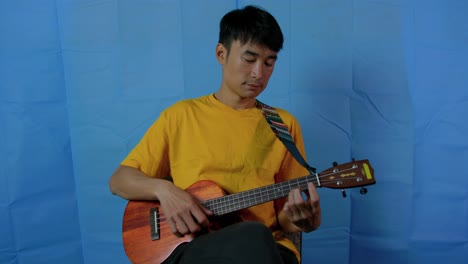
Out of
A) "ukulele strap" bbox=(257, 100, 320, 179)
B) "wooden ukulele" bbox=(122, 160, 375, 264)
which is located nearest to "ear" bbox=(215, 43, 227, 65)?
"ukulele strap" bbox=(257, 100, 320, 179)

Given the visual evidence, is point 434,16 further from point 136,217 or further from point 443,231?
point 136,217

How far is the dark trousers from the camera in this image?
805 mm

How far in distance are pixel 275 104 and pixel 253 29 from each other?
19.1 inches

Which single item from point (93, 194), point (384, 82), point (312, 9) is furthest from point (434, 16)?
point (93, 194)

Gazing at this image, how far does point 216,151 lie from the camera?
1.22m

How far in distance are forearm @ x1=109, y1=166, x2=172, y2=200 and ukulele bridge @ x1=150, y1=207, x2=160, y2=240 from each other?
0.04m

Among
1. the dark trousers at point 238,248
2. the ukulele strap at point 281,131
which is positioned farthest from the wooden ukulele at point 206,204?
the dark trousers at point 238,248

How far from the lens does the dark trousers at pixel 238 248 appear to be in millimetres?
805

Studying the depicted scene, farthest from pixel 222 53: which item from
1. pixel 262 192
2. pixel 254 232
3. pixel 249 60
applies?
pixel 254 232

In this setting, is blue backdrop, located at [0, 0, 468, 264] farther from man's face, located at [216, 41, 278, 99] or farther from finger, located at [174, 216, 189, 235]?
finger, located at [174, 216, 189, 235]

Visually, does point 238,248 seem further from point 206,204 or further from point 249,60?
point 249,60

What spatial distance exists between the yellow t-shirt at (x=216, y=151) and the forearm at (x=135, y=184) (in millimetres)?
38

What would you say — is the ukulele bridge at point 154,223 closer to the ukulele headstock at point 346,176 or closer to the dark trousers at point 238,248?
the dark trousers at point 238,248

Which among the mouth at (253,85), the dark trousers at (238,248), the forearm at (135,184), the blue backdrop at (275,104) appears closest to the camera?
the dark trousers at (238,248)
